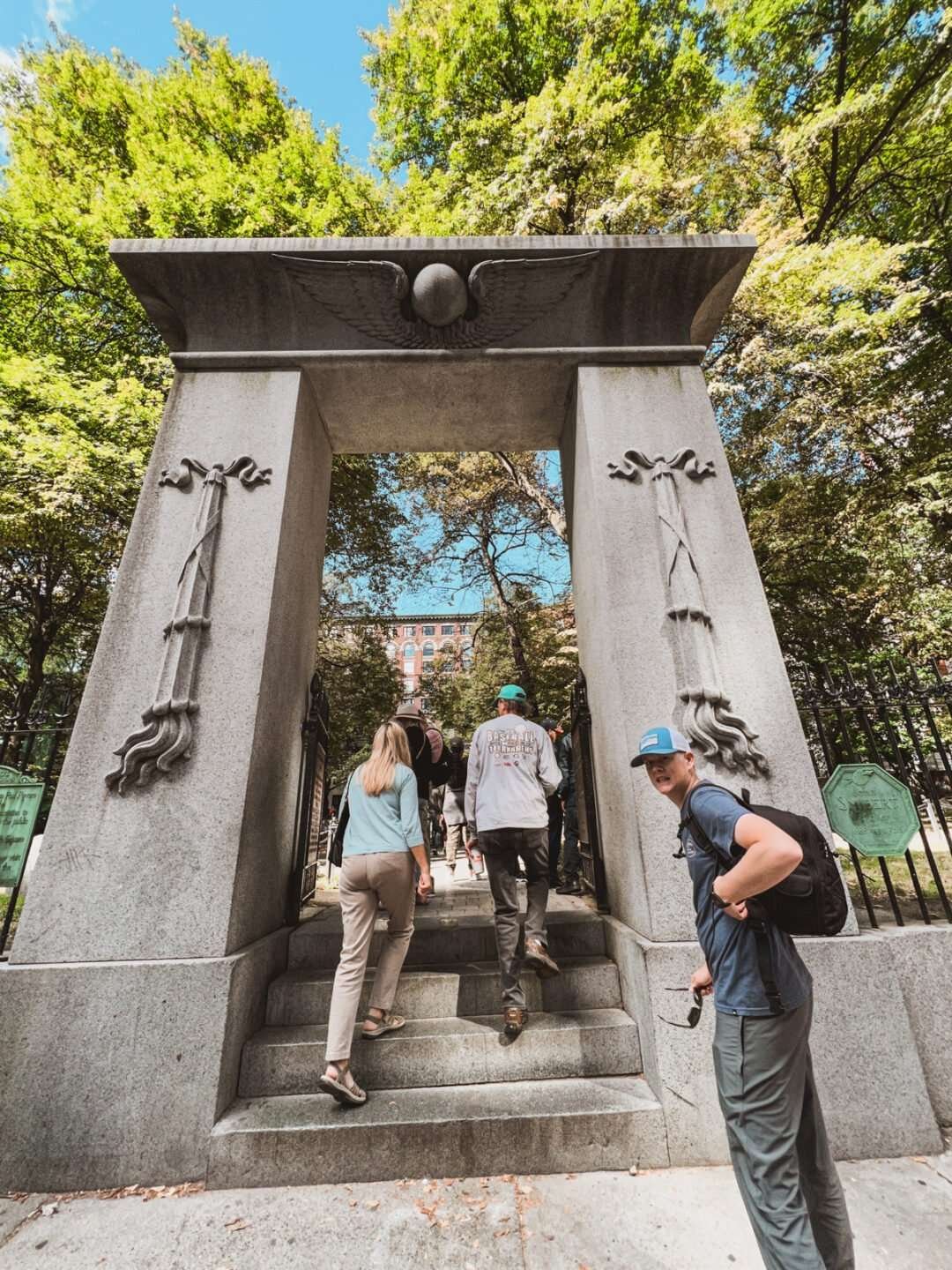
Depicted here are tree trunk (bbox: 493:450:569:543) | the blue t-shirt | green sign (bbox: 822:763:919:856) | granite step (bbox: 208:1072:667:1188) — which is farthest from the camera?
tree trunk (bbox: 493:450:569:543)

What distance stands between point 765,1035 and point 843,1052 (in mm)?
2115

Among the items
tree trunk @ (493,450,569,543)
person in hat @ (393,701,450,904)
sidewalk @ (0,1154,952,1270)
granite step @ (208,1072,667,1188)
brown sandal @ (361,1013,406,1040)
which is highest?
tree trunk @ (493,450,569,543)

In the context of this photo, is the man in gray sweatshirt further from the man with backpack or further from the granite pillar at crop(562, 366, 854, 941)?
the man with backpack

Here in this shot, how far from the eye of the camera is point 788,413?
444 inches

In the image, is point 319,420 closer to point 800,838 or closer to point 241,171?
point 800,838

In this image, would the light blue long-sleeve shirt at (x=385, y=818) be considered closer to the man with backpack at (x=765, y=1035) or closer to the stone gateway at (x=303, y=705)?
the stone gateway at (x=303, y=705)

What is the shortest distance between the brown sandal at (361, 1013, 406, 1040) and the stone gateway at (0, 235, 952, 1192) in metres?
0.23

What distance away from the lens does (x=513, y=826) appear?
402cm

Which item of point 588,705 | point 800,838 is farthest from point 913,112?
point 800,838

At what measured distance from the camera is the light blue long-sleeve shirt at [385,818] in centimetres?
368

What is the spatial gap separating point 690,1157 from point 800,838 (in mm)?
2482

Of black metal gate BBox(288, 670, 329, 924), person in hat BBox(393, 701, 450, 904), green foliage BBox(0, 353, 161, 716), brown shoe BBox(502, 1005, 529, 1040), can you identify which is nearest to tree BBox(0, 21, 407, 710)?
green foliage BBox(0, 353, 161, 716)

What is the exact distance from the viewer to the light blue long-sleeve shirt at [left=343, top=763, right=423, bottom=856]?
3682 millimetres

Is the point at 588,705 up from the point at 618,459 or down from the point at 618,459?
down
